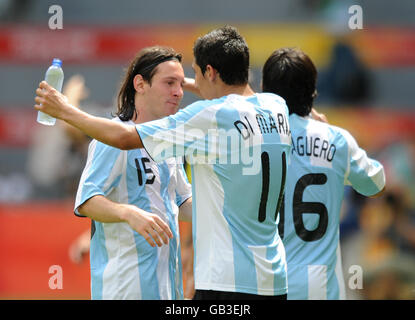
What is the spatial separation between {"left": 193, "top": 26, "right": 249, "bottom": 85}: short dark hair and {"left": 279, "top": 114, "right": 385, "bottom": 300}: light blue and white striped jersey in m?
0.77

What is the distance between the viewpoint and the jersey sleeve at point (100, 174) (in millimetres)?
3658

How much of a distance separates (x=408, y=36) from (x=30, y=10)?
581cm

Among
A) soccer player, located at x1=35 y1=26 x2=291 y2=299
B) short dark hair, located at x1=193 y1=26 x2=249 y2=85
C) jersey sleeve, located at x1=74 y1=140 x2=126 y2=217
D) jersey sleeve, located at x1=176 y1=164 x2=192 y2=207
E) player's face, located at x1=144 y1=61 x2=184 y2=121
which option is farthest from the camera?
jersey sleeve, located at x1=176 y1=164 x2=192 y2=207

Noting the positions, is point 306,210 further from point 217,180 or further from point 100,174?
point 100,174

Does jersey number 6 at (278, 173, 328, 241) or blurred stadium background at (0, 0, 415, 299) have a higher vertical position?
blurred stadium background at (0, 0, 415, 299)

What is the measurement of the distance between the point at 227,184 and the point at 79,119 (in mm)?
715

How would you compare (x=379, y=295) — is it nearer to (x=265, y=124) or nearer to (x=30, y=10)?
(x=265, y=124)

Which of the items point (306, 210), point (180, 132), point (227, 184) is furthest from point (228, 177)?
point (306, 210)

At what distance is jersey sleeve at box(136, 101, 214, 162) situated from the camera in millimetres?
3420

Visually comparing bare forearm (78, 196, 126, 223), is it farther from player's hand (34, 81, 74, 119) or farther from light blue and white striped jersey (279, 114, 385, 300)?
light blue and white striped jersey (279, 114, 385, 300)

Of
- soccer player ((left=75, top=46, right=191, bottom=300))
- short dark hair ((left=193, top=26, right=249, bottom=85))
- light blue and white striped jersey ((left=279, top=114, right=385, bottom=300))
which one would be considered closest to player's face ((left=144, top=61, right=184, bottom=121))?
soccer player ((left=75, top=46, right=191, bottom=300))

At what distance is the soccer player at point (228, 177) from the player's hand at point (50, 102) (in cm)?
22

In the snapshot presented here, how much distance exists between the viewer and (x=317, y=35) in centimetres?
1141

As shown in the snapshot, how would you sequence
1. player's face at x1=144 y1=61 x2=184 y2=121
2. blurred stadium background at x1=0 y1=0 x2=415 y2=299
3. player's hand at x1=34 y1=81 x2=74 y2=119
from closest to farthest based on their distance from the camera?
player's hand at x1=34 y1=81 x2=74 y2=119, player's face at x1=144 y1=61 x2=184 y2=121, blurred stadium background at x1=0 y1=0 x2=415 y2=299
